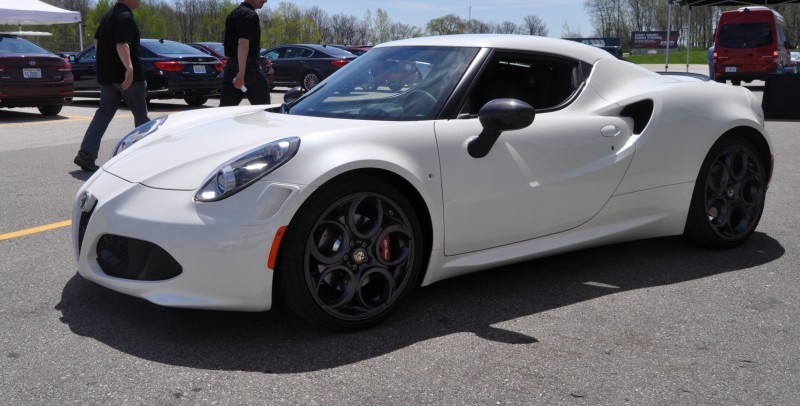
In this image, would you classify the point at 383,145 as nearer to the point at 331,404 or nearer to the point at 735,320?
the point at 331,404

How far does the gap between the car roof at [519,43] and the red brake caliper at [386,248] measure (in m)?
1.19

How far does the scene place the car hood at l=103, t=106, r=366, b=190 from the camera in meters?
3.46

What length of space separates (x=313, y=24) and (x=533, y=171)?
85418mm

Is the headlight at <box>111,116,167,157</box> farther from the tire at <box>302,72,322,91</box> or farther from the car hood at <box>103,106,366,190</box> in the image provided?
the tire at <box>302,72,322,91</box>

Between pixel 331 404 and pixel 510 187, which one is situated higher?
pixel 510 187

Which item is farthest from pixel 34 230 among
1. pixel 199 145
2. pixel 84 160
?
pixel 84 160

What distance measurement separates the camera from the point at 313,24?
285ft

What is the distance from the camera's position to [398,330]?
3.58 meters

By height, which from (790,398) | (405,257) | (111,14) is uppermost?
(111,14)

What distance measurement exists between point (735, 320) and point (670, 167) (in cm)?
103

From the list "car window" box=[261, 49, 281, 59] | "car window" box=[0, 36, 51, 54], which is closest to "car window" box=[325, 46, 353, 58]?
"car window" box=[261, 49, 281, 59]

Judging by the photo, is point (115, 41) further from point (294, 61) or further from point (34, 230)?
point (294, 61)

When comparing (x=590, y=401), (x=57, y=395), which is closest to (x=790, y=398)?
(x=590, y=401)

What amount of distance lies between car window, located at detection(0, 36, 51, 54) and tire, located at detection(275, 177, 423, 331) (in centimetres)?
1235
